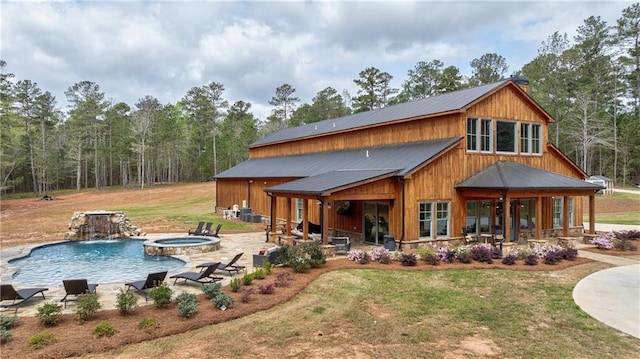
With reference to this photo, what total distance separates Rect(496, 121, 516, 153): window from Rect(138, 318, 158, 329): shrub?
15.7 m

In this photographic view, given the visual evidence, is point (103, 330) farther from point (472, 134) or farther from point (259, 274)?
point (472, 134)

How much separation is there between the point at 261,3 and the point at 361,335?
588 inches

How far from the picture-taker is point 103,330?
6.92 meters

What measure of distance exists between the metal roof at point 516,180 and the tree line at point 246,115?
29.8 metres

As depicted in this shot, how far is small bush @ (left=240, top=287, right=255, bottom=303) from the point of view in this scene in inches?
347

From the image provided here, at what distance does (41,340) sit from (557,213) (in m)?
21.0

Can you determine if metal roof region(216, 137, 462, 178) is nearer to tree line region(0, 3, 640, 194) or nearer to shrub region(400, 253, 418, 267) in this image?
shrub region(400, 253, 418, 267)

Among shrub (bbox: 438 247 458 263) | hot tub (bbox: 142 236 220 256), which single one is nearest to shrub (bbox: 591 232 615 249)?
shrub (bbox: 438 247 458 263)

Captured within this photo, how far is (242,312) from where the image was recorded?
321 inches

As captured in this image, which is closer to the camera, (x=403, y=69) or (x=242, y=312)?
(x=242, y=312)

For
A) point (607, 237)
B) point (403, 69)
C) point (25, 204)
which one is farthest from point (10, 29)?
point (403, 69)

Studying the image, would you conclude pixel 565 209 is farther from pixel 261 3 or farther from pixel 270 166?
pixel 270 166

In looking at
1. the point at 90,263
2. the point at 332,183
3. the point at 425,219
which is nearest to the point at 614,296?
the point at 425,219

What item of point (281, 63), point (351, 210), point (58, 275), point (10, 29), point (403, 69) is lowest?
point (58, 275)
